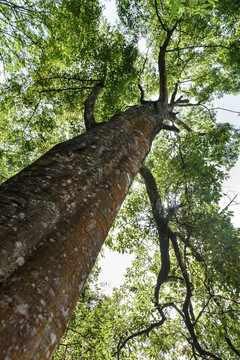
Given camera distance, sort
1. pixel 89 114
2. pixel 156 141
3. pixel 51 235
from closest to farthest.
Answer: pixel 51 235 < pixel 89 114 < pixel 156 141

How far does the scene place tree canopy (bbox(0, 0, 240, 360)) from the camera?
15.7ft

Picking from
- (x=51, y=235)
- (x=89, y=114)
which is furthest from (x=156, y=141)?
(x=51, y=235)

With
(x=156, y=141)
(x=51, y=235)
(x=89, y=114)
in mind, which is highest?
(x=156, y=141)

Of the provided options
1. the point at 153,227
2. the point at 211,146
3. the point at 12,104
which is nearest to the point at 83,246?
the point at 153,227

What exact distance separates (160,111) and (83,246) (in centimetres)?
447

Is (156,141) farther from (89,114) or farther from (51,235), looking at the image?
(51,235)

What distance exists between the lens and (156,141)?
9680 mm

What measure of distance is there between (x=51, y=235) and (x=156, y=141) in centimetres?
883

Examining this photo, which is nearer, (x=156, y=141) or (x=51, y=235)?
(x=51, y=235)

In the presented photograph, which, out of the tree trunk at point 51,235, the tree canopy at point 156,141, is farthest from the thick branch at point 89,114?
the tree trunk at point 51,235

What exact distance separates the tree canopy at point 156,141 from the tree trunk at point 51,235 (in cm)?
274

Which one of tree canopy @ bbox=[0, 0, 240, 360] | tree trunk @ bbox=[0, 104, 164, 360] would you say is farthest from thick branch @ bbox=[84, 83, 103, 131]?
tree trunk @ bbox=[0, 104, 164, 360]

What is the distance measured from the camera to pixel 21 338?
987mm

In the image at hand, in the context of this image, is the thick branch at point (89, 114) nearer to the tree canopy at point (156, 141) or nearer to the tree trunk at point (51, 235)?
the tree canopy at point (156, 141)
